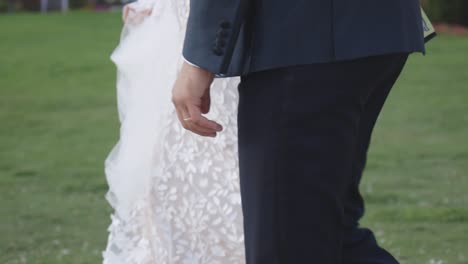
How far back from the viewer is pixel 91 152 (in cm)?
824

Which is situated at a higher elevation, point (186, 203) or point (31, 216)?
point (186, 203)

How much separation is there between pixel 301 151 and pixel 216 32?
0.31 m

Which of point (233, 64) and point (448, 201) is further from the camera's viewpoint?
point (448, 201)

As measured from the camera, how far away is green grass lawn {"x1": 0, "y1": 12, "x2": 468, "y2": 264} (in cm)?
529

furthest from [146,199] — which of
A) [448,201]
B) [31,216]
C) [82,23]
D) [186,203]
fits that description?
[82,23]

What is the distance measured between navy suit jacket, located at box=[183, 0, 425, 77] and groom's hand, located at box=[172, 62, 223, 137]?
0.03 m

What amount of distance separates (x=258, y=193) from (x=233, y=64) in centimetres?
29

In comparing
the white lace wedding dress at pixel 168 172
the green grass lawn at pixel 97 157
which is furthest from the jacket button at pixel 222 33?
the green grass lawn at pixel 97 157

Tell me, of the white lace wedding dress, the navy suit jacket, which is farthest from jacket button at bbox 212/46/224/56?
the white lace wedding dress

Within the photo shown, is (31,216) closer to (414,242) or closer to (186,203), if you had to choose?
(414,242)

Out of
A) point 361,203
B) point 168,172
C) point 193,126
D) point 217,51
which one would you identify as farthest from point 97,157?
point 217,51

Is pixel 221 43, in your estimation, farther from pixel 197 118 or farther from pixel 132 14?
pixel 132 14

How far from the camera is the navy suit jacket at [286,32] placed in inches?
84.4

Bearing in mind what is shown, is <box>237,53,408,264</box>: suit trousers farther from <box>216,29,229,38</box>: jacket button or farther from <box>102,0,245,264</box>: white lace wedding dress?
<box>102,0,245,264</box>: white lace wedding dress
